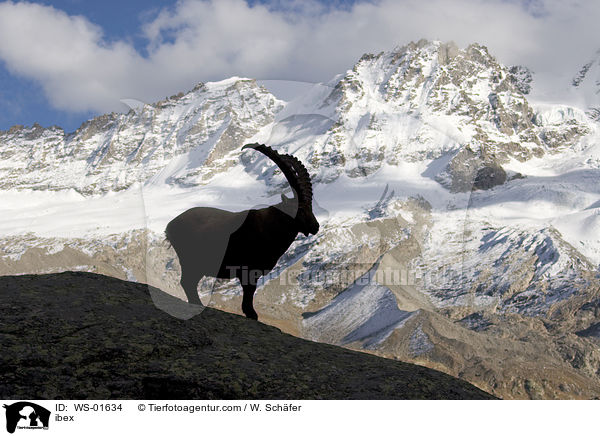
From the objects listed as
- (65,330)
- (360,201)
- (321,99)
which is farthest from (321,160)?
(65,330)

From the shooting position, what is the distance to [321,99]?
29.6ft

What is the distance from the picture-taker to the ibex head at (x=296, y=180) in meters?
8.66

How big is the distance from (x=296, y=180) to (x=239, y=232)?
1428mm

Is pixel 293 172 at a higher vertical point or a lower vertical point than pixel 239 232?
higher

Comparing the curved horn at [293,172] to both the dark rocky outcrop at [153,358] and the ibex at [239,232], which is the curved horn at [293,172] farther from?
the dark rocky outcrop at [153,358]

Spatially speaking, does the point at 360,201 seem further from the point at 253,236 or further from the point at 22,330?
the point at 22,330
